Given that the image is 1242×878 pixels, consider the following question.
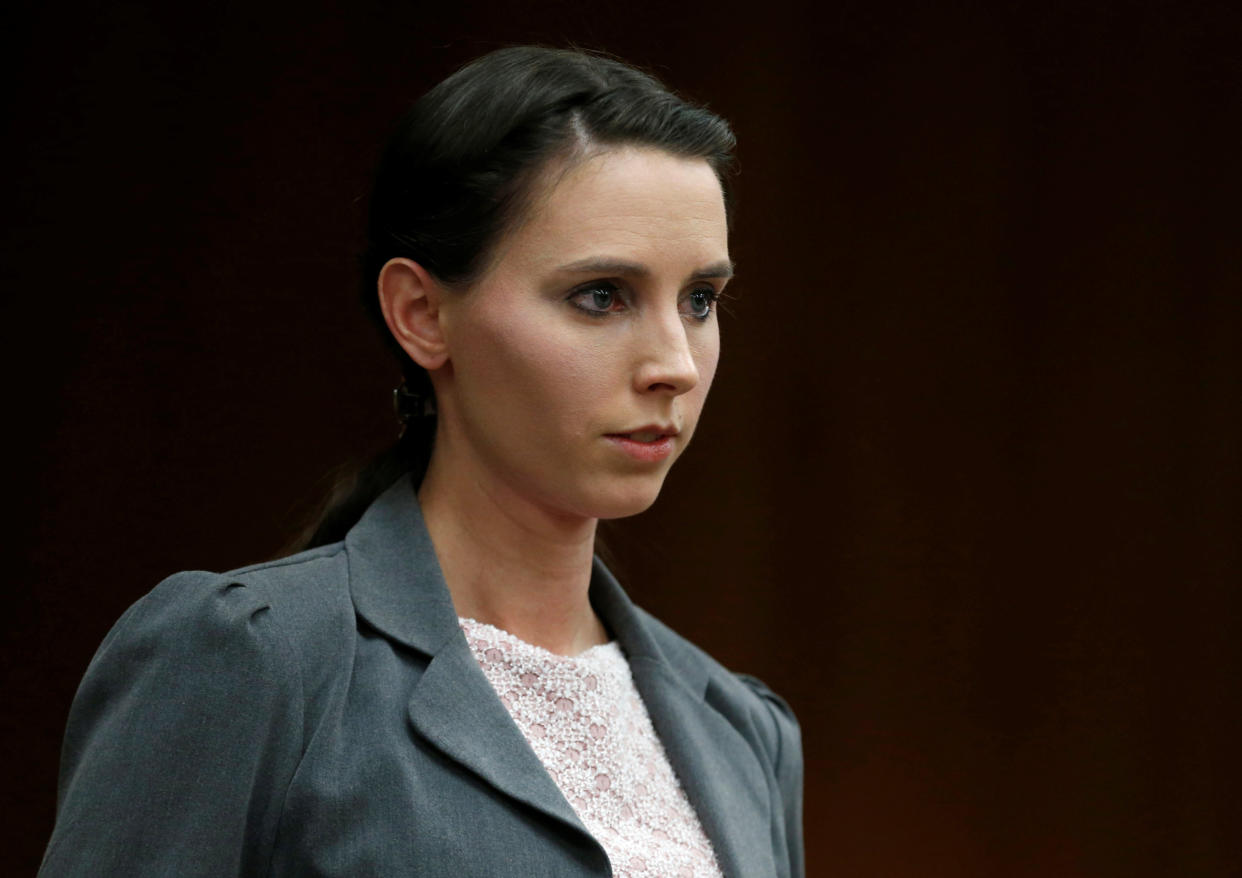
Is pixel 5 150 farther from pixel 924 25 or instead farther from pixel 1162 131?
pixel 1162 131

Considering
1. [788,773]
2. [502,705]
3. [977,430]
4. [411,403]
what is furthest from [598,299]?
[977,430]

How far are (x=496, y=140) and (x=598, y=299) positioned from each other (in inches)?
6.7

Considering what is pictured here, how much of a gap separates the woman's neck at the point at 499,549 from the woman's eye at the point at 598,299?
0.20 meters

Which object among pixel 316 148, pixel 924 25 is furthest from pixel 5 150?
pixel 924 25

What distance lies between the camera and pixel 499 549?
152cm

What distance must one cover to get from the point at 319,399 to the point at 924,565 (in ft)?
3.30

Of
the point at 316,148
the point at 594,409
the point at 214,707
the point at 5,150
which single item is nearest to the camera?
the point at 214,707

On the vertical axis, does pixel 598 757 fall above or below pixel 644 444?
below

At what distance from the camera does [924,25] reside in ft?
8.39

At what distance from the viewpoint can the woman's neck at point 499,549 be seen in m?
1.51

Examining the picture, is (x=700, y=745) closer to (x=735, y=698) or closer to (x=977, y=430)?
(x=735, y=698)

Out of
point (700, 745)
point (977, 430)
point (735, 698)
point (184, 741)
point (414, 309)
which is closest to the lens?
point (184, 741)

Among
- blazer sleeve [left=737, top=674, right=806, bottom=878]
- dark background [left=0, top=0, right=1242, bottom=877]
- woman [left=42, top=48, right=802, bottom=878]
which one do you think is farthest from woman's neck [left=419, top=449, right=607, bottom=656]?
dark background [left=0, top=0, right=1242, bottom=877]

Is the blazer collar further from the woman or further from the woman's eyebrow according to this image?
the woman's eyebrow
